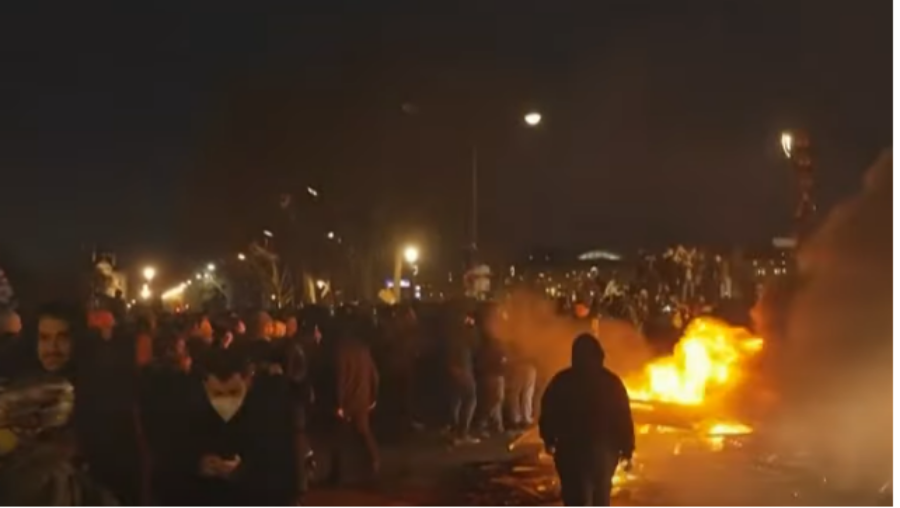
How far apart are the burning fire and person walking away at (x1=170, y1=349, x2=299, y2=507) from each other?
968cm

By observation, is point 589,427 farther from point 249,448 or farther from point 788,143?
point 788,143

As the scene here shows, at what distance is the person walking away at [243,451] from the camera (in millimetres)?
9695

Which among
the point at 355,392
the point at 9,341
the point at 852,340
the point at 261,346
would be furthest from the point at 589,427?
the point at 9,341

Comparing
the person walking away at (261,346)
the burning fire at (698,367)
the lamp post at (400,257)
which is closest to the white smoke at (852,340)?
the burning fire at (698,367)

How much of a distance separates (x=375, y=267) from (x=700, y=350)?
28.1 metres

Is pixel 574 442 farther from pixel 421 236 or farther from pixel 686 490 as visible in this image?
pixel 421 236

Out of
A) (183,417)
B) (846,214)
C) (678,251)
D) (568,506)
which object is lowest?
(568,506)

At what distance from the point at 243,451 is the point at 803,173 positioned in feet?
39.7

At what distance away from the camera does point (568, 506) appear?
9.95 m

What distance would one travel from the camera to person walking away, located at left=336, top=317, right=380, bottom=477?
13.8 meters

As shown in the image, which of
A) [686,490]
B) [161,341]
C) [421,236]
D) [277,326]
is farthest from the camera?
[421,236]

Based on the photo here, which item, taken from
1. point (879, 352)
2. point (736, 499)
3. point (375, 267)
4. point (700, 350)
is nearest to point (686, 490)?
point (736, 499)

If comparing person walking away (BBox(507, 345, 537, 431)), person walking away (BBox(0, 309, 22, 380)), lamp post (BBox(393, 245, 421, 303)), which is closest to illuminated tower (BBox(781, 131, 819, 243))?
person walking away (BBox(507, 345, 537, 431))

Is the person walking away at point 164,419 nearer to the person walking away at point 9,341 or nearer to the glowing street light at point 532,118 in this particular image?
the person walking away at point 9,341
